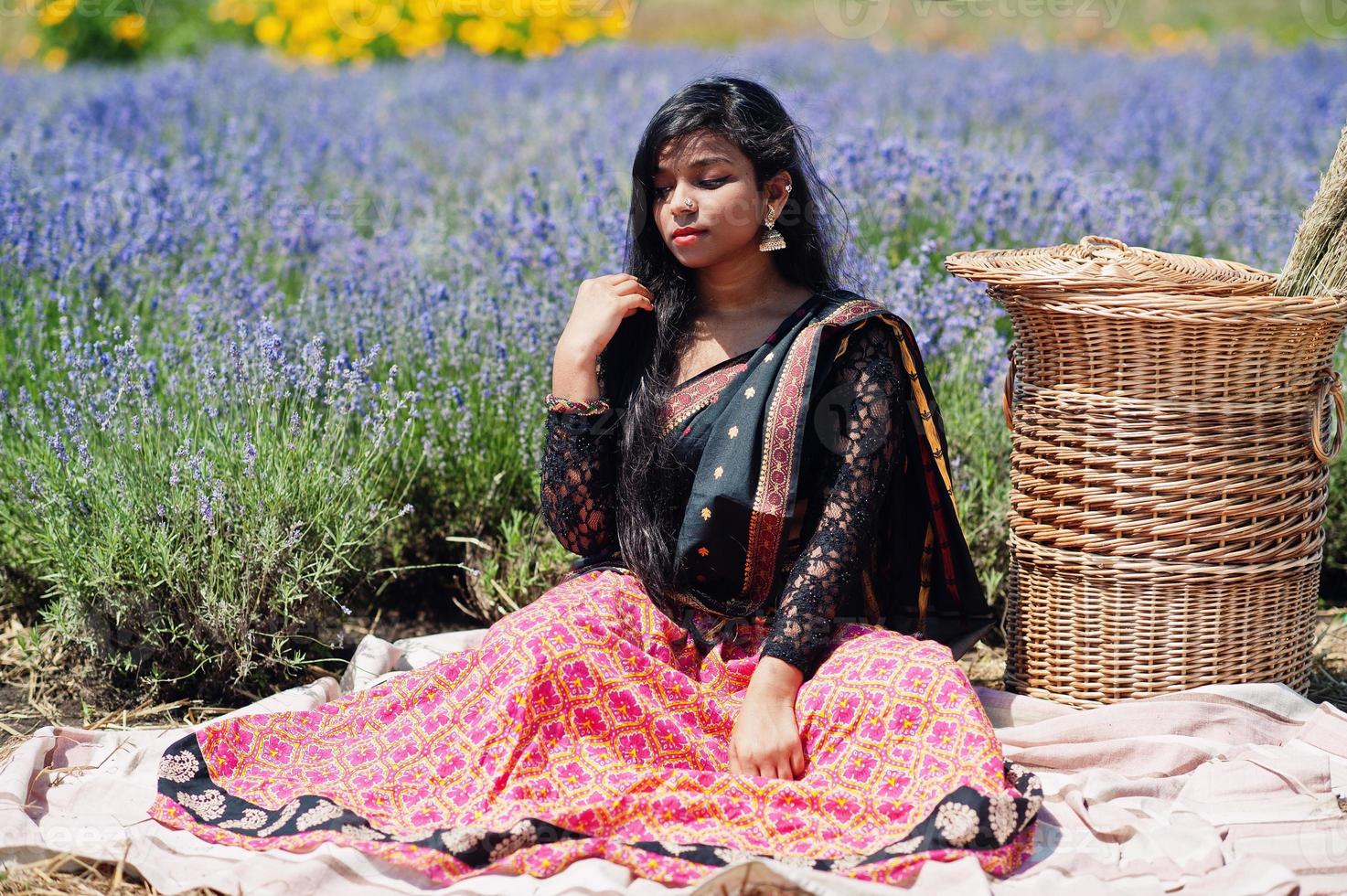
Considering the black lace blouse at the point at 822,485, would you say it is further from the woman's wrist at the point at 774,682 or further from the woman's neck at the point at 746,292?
the woman's neck at the point at 746,292

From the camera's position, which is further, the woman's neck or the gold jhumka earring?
the woman's neck

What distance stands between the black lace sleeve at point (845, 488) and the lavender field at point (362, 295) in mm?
431

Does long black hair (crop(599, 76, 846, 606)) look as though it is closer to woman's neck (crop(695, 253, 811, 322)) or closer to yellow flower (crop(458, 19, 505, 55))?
woman's neck (crop(695, 253, 811, 322))

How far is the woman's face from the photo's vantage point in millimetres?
2375

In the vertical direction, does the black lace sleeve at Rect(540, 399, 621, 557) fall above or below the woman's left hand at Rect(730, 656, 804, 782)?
above

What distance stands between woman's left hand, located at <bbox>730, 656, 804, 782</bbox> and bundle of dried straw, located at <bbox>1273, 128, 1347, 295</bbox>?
124 centimetres

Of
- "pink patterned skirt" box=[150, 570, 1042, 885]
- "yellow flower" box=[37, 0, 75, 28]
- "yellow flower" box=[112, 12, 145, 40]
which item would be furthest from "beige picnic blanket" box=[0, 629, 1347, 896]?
"yellow flower" box=[112, 12, 145, 40]

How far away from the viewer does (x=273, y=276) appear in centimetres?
414

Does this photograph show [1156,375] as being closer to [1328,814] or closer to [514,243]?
[1328,814]

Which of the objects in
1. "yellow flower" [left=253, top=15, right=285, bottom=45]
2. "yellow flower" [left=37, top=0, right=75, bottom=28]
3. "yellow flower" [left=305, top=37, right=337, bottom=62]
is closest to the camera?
"yellow flower" [left=37, top=0, right=75, bottom=28]

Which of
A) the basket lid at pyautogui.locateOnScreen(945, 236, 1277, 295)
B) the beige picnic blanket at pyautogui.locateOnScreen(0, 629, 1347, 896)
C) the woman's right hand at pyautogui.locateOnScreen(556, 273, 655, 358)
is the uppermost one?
the basket lid at pyautogui.locateOnScreen(945, 236, 1277, 295)

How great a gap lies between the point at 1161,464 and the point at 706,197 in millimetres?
964

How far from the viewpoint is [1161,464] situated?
96.6 inches

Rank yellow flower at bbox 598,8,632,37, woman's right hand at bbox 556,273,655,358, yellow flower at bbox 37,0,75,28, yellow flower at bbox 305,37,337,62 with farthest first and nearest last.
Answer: yellow flower at bbox 598,8,632,37 → yellow flower at bbox 305,37,337,62 → yellow flower at bbox 37,0,75,28 → woman's right hand at bbox 556,273,655,358
